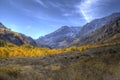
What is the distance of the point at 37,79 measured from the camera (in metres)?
14.1

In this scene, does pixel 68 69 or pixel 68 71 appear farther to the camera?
pixel 68 69

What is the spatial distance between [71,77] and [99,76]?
2.22 m

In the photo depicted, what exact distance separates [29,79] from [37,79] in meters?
0.52

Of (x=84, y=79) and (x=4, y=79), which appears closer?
(x=84, y=79)

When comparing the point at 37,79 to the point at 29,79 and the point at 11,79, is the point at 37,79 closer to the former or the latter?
the point at 29,79

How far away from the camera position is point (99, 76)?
15.0 metres

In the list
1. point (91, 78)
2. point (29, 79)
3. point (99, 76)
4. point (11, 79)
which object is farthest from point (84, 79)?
point (11, 79)

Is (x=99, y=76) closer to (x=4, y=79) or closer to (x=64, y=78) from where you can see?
(x=64, y=78)

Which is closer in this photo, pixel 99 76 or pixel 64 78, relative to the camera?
pixel 64 78

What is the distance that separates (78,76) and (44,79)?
228cm

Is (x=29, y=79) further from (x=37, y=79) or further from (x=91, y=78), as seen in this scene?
(x=91, y=78)

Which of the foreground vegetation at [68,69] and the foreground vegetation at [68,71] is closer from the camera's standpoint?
the foreground vegetation at [68,71]

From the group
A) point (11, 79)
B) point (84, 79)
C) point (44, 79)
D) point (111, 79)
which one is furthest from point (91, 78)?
point (11, 79)

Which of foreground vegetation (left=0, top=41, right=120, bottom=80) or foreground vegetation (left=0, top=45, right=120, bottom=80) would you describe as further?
foreground vegetation (left=0, top=41, right=120, bottom=80)
